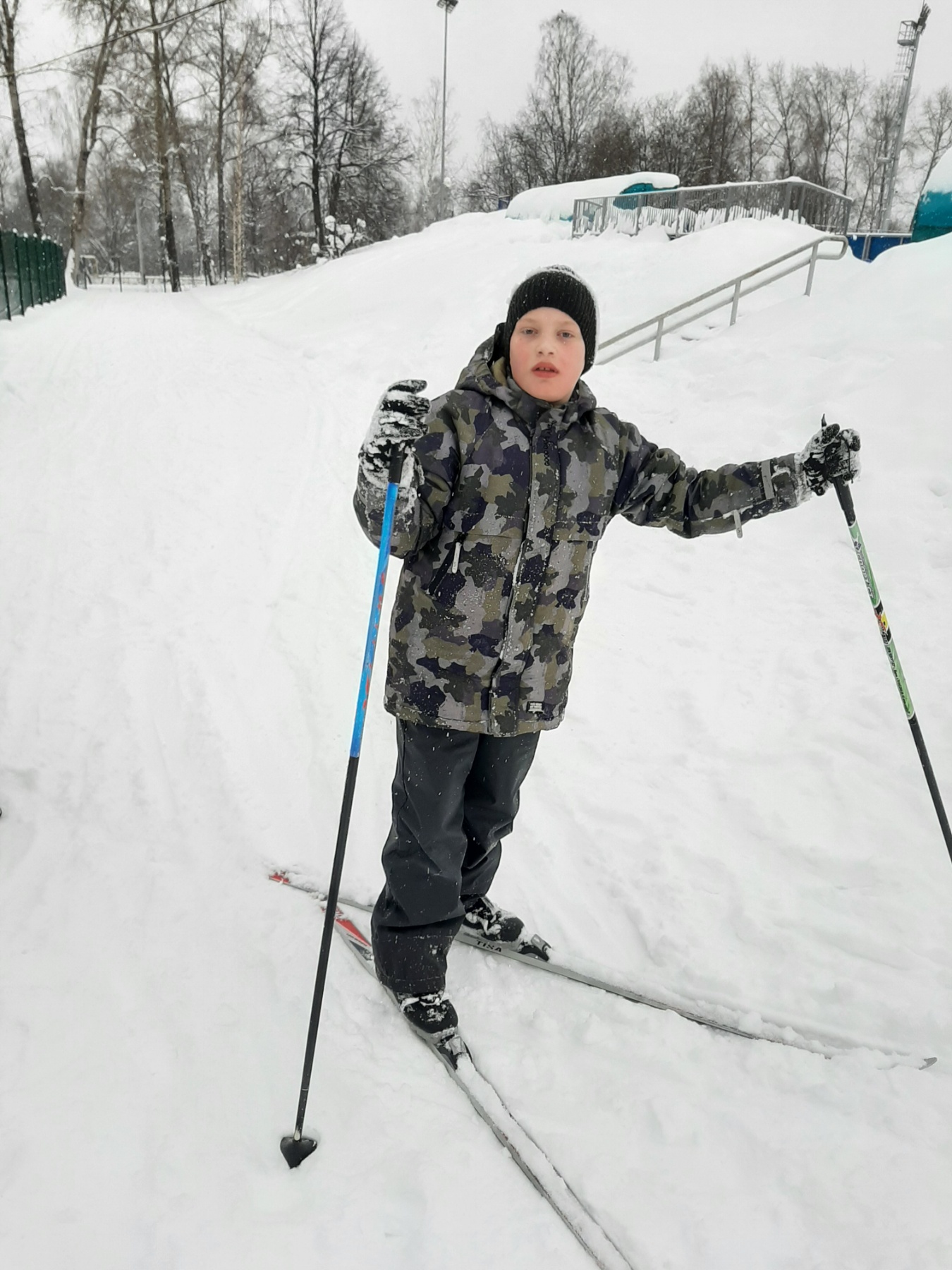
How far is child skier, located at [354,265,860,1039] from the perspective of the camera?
187 cm

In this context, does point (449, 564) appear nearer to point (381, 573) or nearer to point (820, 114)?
point (381, 573)

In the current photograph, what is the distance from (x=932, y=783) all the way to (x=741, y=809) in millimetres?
986

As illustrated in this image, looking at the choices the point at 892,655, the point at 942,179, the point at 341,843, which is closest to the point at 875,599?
the point at 892,655

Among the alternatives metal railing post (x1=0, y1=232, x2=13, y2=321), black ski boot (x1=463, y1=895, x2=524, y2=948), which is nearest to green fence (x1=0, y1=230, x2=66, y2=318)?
metal railing post (x1=0, y1=232, x2=13, y2=321)

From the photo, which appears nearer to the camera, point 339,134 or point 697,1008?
point 697,1008

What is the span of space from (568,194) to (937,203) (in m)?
12.3

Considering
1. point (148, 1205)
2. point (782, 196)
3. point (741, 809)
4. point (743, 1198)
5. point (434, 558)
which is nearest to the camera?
point (148, 1205)

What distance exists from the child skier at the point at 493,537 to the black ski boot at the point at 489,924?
0.29 metres

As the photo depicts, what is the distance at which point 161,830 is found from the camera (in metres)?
2.85

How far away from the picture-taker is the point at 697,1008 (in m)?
2.33

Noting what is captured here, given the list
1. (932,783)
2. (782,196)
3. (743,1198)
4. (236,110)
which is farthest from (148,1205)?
(236,110)

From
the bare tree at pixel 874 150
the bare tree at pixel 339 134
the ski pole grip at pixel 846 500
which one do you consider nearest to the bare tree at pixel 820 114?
the bare tree at pixel 874 150

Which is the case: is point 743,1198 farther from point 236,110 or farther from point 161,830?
point 236,110

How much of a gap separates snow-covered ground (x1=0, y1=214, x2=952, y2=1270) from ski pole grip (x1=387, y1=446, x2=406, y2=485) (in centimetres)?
150
